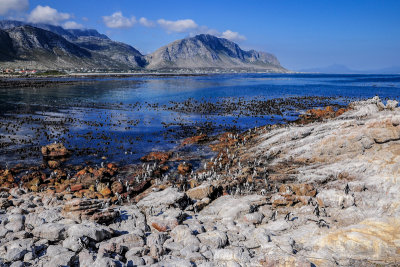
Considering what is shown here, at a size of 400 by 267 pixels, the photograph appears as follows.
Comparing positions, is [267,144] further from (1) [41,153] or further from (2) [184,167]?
(1) [41,153]

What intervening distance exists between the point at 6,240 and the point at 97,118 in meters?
39.1

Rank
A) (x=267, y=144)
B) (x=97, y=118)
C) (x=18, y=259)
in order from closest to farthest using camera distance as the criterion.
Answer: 1. (x=18, y=259)
2. (x=267, y=144)
3. (x=97, y=118)

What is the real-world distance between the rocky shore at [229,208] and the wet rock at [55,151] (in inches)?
25.5

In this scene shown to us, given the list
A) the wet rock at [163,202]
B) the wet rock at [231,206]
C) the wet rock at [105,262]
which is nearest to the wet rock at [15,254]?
the wet rock at [105,262]

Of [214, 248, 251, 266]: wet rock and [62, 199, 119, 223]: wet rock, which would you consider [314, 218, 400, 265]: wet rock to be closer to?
[214, 248, 251, 266]: wet rock

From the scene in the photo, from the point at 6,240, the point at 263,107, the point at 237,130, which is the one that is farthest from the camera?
the point at 263,107

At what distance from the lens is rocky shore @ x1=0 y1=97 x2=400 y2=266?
1092 cm

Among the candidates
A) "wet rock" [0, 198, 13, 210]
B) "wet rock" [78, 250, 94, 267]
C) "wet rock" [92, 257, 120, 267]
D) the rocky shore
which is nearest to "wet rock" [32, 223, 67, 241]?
the rocky shore

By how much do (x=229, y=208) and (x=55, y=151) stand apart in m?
21.4

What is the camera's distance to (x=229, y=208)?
614 inches

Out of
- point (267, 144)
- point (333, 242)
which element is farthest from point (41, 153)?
point (333, 242)

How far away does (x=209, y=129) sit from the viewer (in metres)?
41.7

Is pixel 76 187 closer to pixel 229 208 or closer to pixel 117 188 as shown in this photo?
pixel 117 188

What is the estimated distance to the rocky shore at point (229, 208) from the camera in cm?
1092
